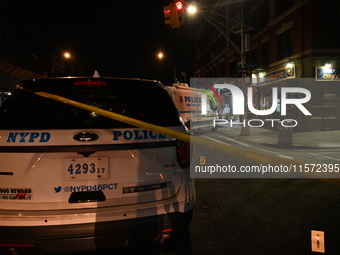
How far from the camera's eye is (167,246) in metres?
2.68

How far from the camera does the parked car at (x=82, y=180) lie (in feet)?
7.57

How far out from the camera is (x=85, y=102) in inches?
110

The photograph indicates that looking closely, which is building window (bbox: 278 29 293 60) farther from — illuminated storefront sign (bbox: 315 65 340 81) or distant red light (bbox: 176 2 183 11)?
distant red light (bbox: 176 2 183 11)

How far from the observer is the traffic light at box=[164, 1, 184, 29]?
39.9ft

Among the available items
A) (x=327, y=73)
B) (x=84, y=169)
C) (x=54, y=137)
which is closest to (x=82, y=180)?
(x=84, y=169)

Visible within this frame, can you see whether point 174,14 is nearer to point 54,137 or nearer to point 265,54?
point 54,137

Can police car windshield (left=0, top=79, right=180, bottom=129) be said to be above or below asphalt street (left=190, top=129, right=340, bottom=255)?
above

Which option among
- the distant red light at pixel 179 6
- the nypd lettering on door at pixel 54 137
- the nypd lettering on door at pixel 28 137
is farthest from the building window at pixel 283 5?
the nypd lettering on door at pixel 28 137

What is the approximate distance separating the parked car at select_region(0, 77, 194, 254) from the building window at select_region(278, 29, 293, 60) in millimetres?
19481

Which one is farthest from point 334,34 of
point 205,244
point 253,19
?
point 205,244

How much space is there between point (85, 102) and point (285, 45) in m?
20.3

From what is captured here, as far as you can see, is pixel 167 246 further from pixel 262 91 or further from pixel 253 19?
pixel 253 19

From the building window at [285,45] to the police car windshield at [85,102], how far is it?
19.0m

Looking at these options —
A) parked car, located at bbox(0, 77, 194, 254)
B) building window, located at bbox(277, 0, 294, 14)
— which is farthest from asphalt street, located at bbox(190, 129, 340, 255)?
building window, located at bbox(277, 0, 294, 14)
